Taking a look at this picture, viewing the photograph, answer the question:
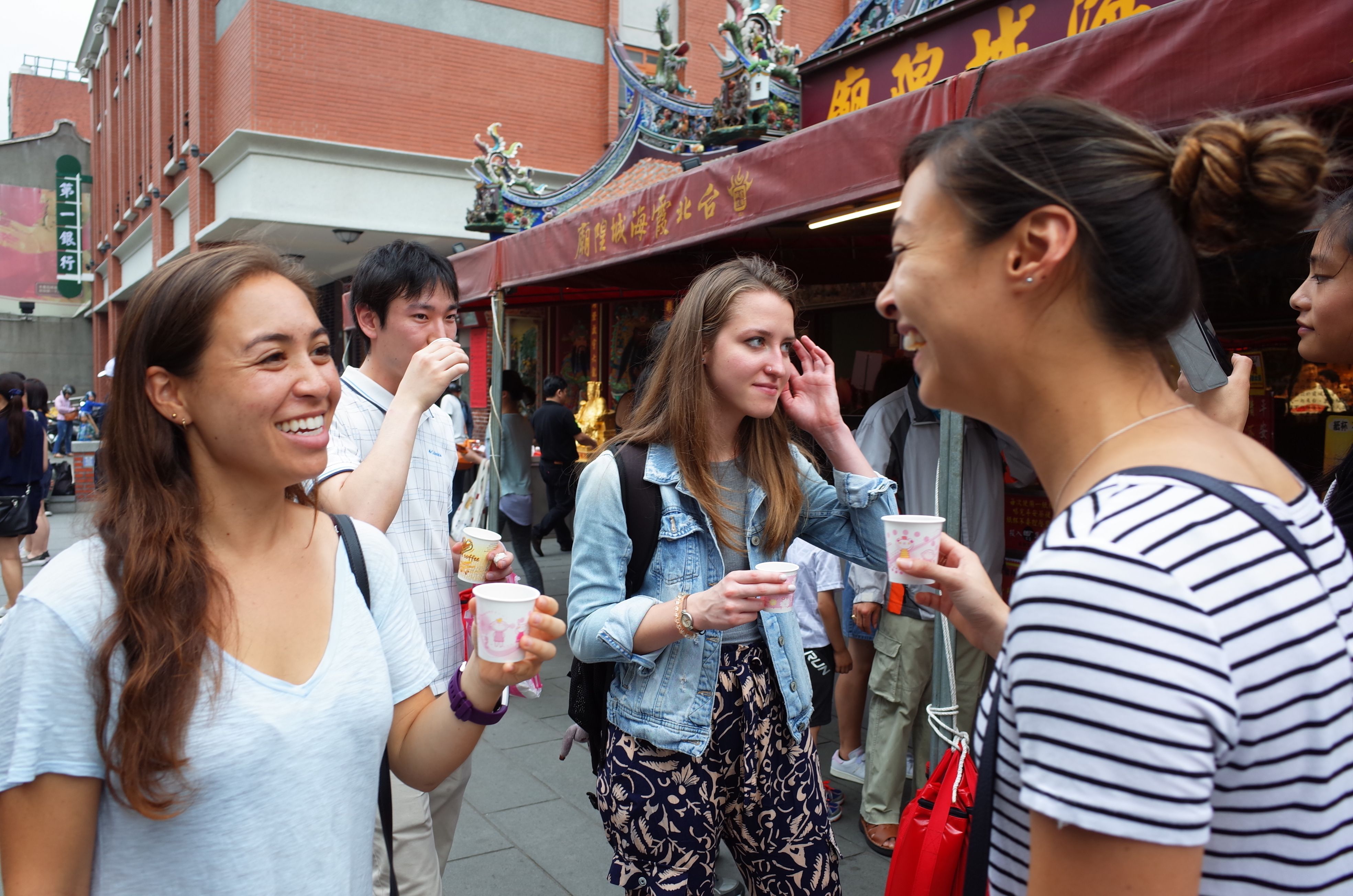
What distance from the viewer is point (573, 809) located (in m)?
4.15

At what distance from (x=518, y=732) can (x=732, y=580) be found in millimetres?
3685

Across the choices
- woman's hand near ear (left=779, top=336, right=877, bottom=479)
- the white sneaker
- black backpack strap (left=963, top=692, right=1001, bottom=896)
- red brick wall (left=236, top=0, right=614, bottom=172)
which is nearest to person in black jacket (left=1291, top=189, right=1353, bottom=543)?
woman's hand near ear (left=779, top=336, right=877, bottom=479)

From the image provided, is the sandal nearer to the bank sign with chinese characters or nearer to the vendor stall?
the vendor stall

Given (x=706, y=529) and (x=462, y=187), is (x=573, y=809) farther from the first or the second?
(x=462, y=187)

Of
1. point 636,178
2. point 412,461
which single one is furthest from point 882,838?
point 636,178

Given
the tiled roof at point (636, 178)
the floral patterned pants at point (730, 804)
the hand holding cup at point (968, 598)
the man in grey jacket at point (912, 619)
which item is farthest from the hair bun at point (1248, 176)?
the tiled roof at point (636, 178)

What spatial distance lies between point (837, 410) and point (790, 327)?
28 cm

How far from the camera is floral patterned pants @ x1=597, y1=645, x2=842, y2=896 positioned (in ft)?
6.87

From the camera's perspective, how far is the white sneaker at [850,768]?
432 cm

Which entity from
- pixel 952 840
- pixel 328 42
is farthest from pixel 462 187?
pixel 952 840

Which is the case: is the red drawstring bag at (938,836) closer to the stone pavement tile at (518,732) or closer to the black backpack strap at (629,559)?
the black backpack strap at (629,559)

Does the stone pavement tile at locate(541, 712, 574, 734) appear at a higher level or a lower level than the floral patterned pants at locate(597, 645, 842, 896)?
lower

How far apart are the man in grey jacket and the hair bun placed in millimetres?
2765

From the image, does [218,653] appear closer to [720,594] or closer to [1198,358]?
[720,594]
